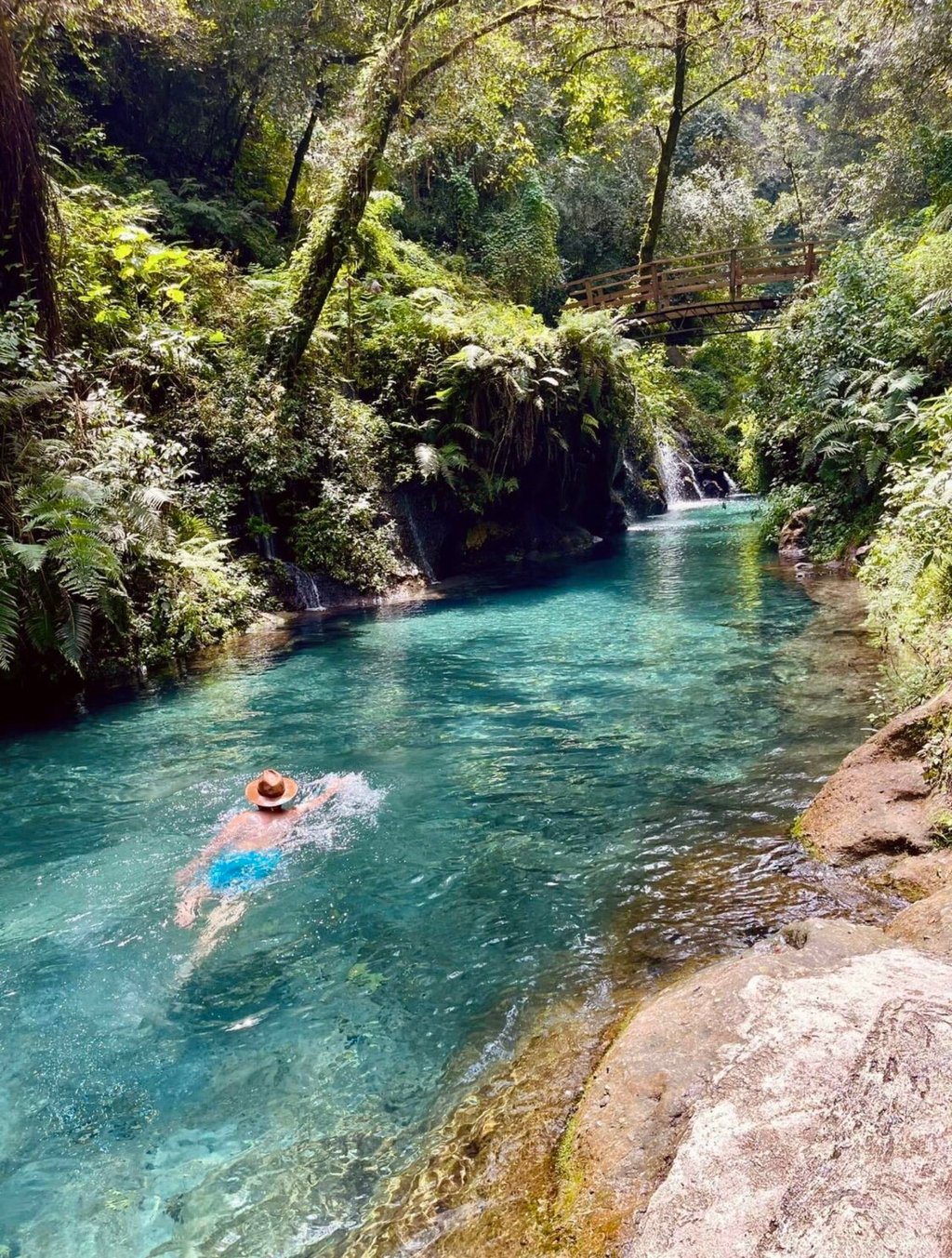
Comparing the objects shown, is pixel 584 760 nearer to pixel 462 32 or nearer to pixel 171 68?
pixel 462 32

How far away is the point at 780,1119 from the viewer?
205 cm

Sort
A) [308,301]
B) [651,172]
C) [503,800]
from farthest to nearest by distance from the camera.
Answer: [651,172] → [308,301] → [503,800]

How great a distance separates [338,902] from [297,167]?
1960cm

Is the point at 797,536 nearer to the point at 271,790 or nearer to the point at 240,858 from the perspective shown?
the point at 271,790

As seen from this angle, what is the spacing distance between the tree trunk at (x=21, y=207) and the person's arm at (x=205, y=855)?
7781 millimetres

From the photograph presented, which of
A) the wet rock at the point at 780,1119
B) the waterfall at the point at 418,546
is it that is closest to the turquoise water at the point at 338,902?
the wet rock at the point at 780,1119

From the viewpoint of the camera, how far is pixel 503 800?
555cm

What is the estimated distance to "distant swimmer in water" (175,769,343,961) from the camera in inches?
171

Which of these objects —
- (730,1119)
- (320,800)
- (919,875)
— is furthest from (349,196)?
(730,1119)

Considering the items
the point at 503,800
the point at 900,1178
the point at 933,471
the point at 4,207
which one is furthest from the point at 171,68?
the point at 900,1178

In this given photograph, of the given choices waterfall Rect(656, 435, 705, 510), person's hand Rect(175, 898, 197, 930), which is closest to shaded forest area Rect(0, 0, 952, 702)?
waterfall Rect(656, 435, 705, 510)

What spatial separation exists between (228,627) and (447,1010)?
8281mm

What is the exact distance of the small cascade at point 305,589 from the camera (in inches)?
503

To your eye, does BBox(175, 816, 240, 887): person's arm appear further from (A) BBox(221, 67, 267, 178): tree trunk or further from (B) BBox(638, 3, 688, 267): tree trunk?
(B) BBox(638, 3, 688, 267): tree trunk
